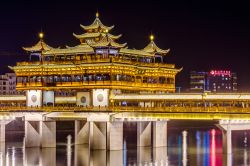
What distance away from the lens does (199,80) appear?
7657 inches

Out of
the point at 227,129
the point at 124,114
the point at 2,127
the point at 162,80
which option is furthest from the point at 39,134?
the point at 227,129

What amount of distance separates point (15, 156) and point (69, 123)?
189ft

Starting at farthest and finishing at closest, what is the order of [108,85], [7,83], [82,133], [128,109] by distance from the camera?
1. [7,83]
2. [82,133]
3. [108,85]
4. [128,109]

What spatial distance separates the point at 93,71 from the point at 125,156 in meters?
12.9

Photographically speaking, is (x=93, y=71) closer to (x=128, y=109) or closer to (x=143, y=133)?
(x=128, y=109)

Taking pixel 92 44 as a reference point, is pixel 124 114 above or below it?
below

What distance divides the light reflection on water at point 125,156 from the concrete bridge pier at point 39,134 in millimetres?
1118

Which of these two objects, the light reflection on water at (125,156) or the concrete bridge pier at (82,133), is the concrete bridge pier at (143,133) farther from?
the concrete bridge pier at (82,133)

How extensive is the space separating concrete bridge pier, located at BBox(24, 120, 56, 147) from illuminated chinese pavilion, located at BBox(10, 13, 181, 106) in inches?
212

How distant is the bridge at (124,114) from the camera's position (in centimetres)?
7188

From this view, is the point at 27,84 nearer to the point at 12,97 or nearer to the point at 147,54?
the point at 12,97

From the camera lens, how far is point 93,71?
83.3 metres

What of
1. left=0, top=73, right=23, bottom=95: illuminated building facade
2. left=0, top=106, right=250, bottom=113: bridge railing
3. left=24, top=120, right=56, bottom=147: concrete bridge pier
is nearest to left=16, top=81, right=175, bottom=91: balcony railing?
left=0, top=106, right=250, bottom=113: bridge railing

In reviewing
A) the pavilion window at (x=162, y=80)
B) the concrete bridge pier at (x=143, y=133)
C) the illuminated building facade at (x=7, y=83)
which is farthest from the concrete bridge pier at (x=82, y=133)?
the illuminated building facade at (x=7, y=83)
